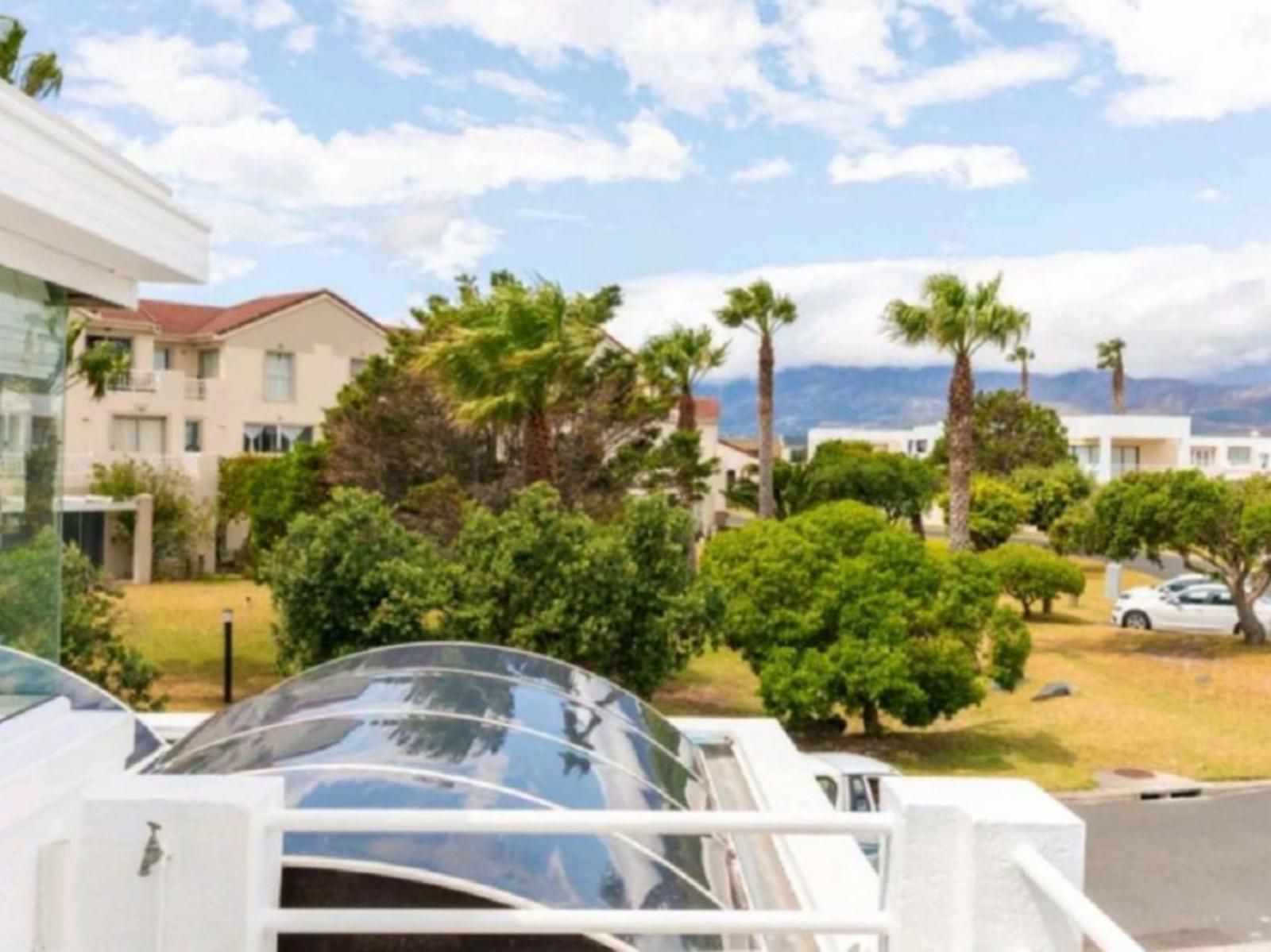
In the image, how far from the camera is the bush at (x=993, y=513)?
4659 centimetres

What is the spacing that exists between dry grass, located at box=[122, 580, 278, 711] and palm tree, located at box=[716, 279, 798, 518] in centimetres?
1542

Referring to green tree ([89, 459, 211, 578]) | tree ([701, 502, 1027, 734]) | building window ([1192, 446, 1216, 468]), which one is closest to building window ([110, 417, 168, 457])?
green tree ([89, 459, 211, 578])

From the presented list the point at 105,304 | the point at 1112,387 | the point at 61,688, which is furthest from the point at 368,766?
the point at 1112,387

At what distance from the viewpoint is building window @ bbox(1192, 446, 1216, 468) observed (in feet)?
267

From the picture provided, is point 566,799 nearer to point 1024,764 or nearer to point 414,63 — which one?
point 1024,764

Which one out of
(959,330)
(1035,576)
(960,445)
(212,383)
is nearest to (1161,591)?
(1035,576)

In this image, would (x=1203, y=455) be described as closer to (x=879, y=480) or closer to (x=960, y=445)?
(x=879, y=480)

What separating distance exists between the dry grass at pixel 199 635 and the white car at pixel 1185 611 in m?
21.4

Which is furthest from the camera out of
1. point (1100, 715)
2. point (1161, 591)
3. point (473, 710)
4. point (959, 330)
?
point (1161, 591)

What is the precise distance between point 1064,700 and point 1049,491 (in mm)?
28182

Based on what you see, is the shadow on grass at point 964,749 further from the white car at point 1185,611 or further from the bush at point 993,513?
the bush at point 993,513

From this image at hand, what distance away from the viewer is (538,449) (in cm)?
2216

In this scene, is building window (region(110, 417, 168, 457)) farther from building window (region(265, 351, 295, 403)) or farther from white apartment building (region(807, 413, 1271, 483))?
white apartment building (region(807, 413, 1271, 483))

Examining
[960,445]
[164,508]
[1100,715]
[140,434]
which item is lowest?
[1100,715]
